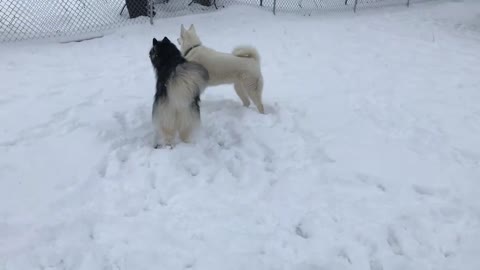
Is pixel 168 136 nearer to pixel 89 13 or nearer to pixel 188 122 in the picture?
pixel 188 122

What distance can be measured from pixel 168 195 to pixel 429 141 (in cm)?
269

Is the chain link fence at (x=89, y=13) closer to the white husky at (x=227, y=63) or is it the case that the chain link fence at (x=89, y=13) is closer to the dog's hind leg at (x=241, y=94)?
the white husky at (x=227, y=63)

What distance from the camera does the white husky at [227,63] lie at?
429 cm

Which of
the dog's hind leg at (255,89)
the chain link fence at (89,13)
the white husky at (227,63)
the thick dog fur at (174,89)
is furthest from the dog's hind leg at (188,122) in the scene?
the chain link fence at (89,13)

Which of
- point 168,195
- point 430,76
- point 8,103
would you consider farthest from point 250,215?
point 430,76

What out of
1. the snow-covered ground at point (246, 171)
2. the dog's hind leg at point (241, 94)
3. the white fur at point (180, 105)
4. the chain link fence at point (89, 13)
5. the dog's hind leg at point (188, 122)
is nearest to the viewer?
the snow-covered ground at point (246, 171)

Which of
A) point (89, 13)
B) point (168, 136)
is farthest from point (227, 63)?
point (89, 13)

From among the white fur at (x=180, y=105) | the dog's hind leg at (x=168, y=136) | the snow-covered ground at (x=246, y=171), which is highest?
the white fur at (x=180, y=105)

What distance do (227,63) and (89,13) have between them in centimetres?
523

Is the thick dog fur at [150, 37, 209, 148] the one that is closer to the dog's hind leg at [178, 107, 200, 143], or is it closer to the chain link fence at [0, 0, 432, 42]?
the dog's hind leg at [178, 107, 200, 143]

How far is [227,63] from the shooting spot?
14.2 ft

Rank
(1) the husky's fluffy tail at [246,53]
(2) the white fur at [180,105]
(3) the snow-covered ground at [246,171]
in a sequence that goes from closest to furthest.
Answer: (3) the snow-covered ground at [246,171] < (2) the white fur at [180,105] < (1) the husky's fluffy tail at [246,53]

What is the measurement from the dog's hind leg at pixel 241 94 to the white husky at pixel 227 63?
0.22 feet

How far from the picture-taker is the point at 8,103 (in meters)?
4.66
